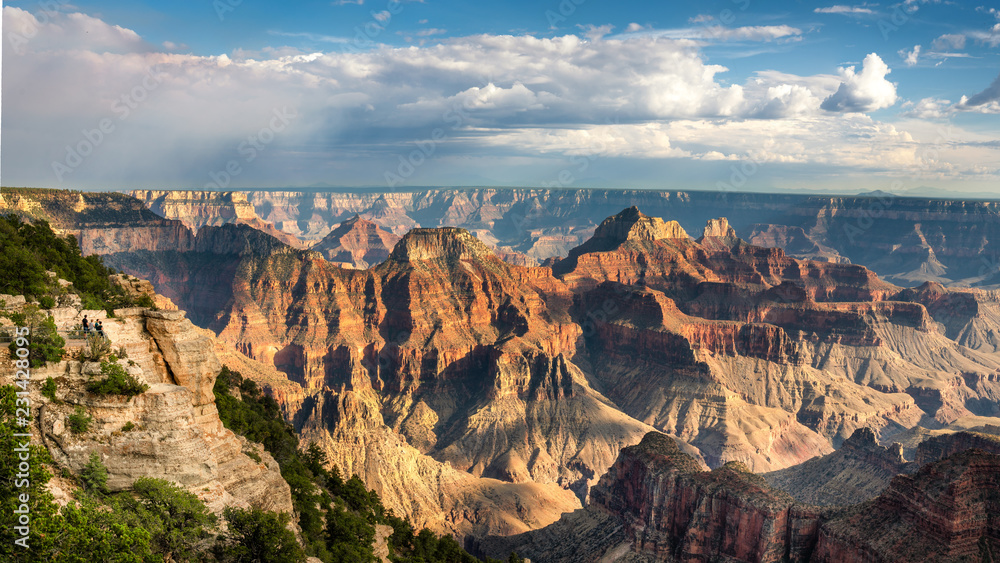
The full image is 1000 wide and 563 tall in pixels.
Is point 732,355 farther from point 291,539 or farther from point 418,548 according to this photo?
point 291,539

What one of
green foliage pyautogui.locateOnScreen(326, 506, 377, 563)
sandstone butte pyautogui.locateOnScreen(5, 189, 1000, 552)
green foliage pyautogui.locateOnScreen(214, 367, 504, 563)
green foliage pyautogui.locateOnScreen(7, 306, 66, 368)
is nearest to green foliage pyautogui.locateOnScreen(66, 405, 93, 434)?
green foliage pyautogui.locateOnScreen(7, 306, 66, 368)

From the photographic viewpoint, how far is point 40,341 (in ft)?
79.2

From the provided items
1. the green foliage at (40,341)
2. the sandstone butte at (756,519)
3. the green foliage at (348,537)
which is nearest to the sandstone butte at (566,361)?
the sandstone butte at (756,519)

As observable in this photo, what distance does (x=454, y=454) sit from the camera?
103375 millimetres

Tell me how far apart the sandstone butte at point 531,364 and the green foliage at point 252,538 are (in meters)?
53.2

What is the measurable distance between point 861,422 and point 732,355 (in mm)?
28741

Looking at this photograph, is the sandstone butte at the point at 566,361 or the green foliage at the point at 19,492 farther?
the sandstone butte at the point at 566,361

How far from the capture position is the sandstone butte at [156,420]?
2283 centimetres

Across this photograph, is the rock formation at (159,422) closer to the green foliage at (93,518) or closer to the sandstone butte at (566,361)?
the green foliage at (93,518)

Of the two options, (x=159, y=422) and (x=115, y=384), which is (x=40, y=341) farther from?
(x=159, y=422)

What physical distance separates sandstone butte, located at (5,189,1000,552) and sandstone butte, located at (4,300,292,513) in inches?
2151

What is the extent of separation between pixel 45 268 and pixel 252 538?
22507 mm

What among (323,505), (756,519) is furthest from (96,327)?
(756,519)

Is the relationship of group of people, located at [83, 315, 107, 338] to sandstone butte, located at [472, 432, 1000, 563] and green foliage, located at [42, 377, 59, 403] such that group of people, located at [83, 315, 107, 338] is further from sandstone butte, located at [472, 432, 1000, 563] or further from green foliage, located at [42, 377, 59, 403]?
sandstone butte, located at [472, 432, 1000, 563]
